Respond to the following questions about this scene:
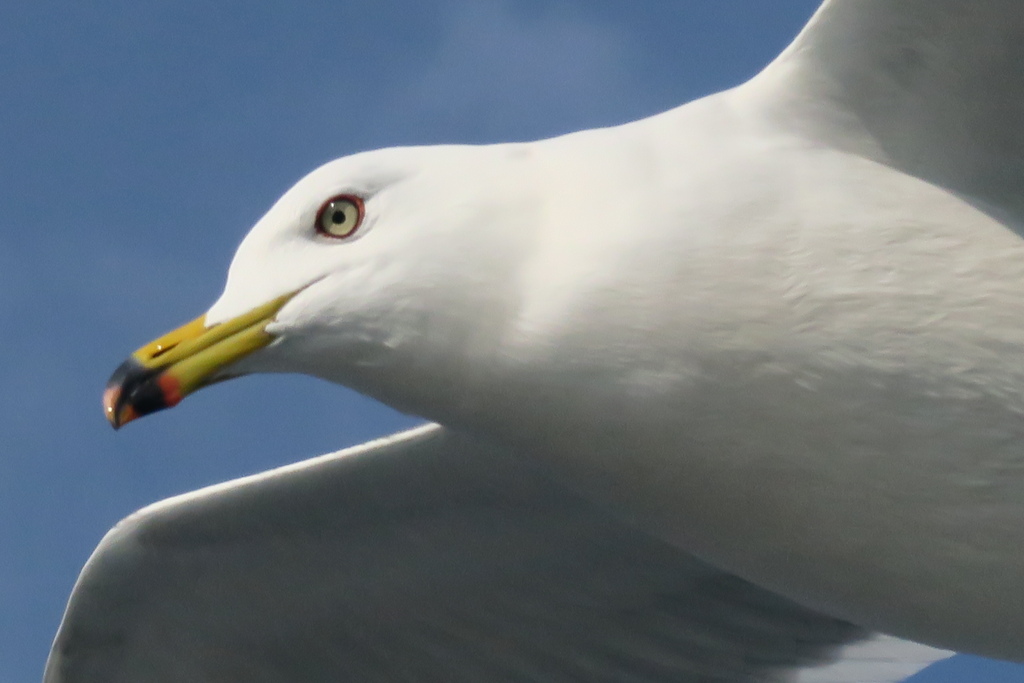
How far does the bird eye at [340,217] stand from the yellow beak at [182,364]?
0.66 feet

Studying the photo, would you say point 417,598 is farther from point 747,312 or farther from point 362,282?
point 747,312

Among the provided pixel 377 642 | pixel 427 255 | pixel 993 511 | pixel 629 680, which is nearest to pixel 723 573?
pixel 629 680

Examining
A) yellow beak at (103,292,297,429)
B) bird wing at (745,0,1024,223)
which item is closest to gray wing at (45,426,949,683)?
yellow beak at (103,292,297,429)

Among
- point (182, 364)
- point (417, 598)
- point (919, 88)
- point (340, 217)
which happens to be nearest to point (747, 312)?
point (919, 88)

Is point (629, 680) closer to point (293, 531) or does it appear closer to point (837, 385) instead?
point (293, 531)

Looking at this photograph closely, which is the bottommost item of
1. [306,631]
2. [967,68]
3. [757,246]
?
[306,631]

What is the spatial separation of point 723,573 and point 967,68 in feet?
6.47

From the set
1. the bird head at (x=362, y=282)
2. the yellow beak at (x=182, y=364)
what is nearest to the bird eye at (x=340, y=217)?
the bird head at (x=362, y=282)

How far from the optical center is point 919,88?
444cm

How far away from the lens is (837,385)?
400cm

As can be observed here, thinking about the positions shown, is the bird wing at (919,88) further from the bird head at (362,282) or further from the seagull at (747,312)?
the bird head at (362,282)

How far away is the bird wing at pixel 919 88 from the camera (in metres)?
4.34

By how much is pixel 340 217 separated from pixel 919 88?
1.48 metres

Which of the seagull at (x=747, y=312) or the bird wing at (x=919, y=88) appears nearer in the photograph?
the seagull at (x=747, y=312)
